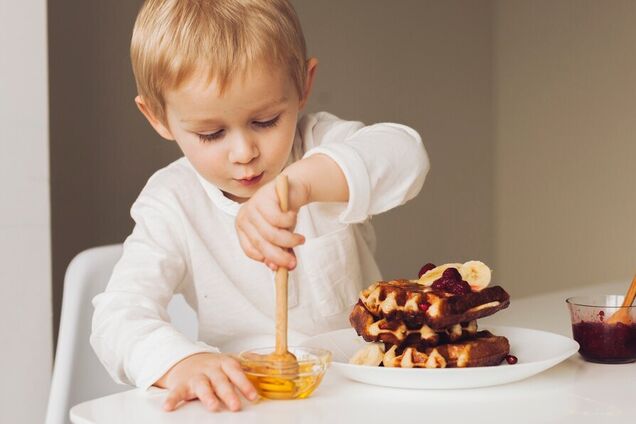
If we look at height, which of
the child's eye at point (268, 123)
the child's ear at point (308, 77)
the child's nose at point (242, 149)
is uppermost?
the child's ear at point (308, 77)

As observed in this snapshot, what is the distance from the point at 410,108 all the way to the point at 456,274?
2942mm

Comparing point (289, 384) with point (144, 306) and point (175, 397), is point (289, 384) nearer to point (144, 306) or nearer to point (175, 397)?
point (175, 397)

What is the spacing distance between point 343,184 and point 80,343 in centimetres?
70

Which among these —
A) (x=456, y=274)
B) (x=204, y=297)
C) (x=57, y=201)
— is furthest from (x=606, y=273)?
(x=456, y=274)

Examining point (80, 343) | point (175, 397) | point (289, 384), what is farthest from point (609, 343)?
point (80, 343)

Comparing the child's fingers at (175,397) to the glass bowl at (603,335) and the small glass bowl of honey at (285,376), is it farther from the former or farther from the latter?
the glass bowl at (603,335)

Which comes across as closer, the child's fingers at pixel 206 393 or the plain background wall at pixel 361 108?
the child's fingers at pixel 206 393

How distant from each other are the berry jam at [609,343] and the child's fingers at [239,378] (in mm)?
395

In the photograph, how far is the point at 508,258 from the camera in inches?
169

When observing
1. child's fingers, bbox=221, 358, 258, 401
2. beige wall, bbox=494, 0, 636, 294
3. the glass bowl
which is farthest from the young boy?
beige wall, bbox=494, 0, 636, 294

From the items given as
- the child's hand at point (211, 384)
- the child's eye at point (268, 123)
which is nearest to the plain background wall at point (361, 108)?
the child's eye at point (268, 123)

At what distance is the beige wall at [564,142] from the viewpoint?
387 cm

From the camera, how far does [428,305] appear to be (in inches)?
37.5

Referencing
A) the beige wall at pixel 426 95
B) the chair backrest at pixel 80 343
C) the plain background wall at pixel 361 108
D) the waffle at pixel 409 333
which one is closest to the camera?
the waffle at pixel 409 333
